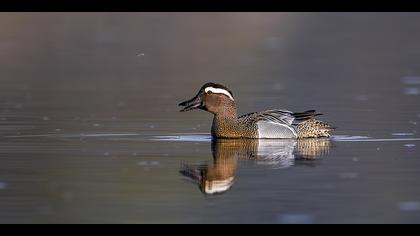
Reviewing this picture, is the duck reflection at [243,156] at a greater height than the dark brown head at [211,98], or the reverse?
the dark brown head at [211,98]

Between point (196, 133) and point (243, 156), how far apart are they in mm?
2415

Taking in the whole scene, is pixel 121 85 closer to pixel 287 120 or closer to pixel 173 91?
pixel 173 91

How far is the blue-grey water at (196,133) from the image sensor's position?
35.5 feet

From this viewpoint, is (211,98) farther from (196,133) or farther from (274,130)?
(274,130)

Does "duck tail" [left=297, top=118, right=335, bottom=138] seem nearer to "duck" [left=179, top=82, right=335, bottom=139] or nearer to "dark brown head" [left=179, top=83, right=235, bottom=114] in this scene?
"duck" [left=179, top=82, right=335, bottom=139]

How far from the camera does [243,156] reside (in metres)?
13.9

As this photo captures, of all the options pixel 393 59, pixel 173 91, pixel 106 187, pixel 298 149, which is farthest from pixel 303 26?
pixel 106 187

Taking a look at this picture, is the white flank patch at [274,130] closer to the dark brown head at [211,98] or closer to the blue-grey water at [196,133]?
the blue-grey water at [196,133]

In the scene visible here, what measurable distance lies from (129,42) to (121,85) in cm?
1082

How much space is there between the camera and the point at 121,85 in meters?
23.8

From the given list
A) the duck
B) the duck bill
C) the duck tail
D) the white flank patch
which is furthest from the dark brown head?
the duck tail

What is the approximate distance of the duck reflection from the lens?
476 inches

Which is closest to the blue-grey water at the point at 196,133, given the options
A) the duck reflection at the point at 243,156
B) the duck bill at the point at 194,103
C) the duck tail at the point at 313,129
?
the duck reflection at the point at 243,156

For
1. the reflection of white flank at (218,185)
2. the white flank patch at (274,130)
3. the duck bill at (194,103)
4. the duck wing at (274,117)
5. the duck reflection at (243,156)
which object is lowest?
the reflection of white flank at (218,185)
